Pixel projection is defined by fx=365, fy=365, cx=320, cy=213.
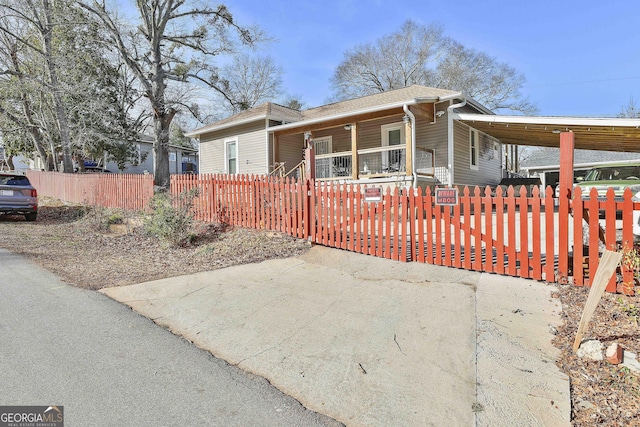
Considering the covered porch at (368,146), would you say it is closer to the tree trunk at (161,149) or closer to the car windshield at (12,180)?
the tree trunk at (161,149)

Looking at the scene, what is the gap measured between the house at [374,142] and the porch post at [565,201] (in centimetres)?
631

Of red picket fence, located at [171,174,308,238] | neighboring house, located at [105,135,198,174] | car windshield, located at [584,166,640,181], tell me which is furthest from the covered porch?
neighboring house, located at [105,135,198,174]

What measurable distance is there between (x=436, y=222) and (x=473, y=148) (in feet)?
35.8

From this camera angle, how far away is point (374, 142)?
15.2 meters

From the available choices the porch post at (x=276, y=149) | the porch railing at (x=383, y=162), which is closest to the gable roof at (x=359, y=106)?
the porch post at (x=276, y=149)

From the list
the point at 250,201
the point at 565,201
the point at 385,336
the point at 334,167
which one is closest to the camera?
the point at 385,336

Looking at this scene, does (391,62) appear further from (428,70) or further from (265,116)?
(265,116)

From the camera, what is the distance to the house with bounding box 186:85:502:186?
12.5 m

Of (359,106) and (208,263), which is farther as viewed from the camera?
(359,106)

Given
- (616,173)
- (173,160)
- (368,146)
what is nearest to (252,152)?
(368,146)

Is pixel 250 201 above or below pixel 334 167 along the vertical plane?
below

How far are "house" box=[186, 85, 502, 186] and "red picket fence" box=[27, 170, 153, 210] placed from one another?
5197mm

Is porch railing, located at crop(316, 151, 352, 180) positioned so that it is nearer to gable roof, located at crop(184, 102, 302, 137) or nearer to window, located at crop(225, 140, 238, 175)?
gable roof, located at crop(184, 102, 302, 137)

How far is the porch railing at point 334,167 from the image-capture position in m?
14.9
